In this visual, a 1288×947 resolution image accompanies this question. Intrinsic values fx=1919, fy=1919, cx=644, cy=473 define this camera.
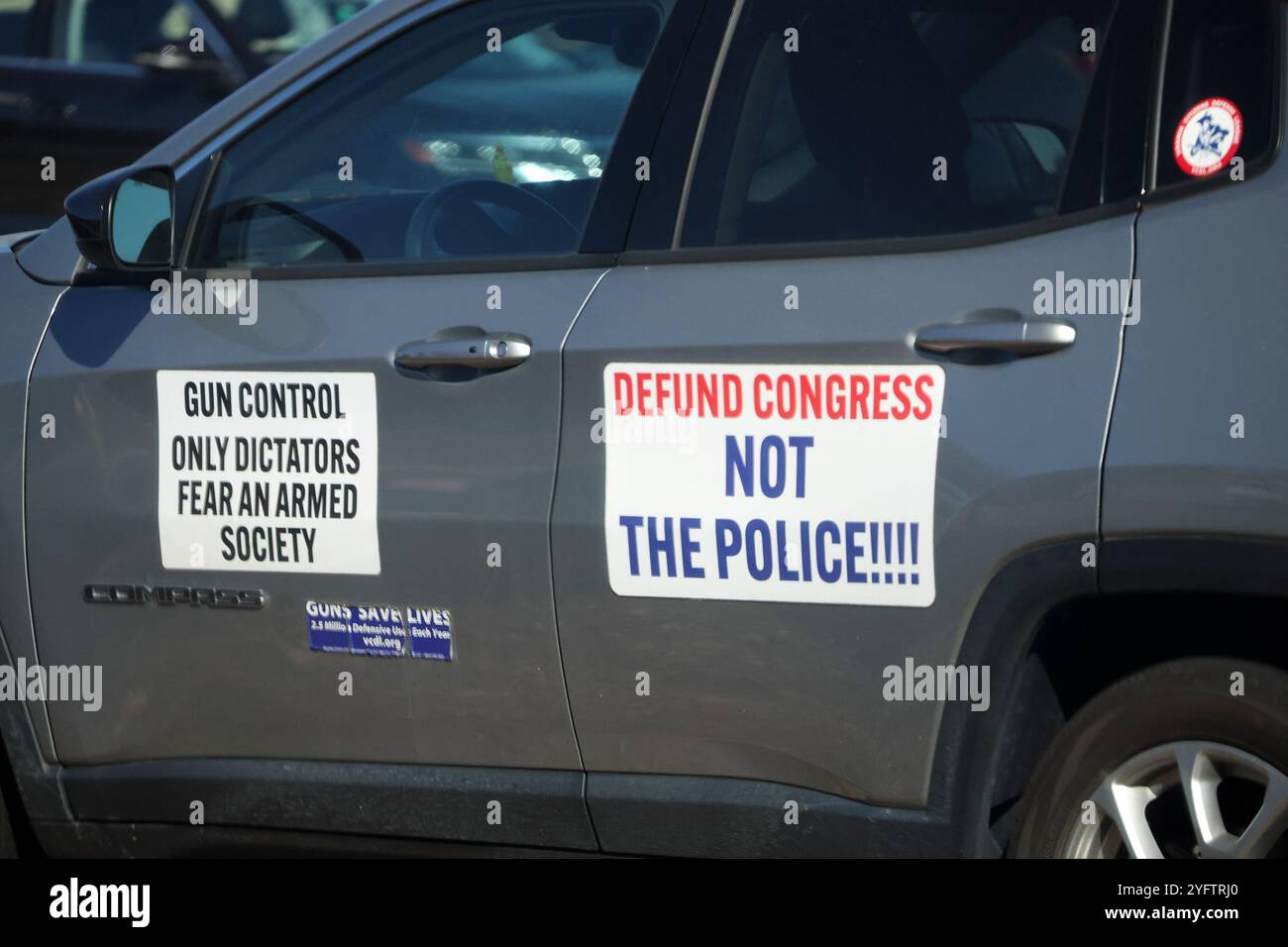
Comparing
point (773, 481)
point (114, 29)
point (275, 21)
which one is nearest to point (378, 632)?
point (773, 481)

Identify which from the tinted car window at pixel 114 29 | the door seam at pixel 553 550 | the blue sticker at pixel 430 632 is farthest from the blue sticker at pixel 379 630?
the tinted car window at pixel 114 29

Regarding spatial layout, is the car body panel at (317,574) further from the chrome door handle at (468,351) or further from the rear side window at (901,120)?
the rear side window at (901,120)

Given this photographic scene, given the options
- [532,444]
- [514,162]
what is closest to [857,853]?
[532,444]

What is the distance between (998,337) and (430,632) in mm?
1059

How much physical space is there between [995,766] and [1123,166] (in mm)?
911

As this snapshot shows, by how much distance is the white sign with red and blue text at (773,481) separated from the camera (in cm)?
283

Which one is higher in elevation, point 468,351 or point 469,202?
point 469,202

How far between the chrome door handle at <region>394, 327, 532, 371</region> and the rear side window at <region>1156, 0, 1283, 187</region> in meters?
1.04

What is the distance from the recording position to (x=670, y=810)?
121 inches

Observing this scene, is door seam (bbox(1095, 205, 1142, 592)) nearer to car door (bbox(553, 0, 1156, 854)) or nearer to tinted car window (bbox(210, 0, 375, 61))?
car door (bbox(553, 0, 1156, 854))

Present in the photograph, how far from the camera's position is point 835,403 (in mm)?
2877

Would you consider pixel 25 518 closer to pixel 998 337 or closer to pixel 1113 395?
pixel 998 337

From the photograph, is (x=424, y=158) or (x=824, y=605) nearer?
(x=824, y=605)
